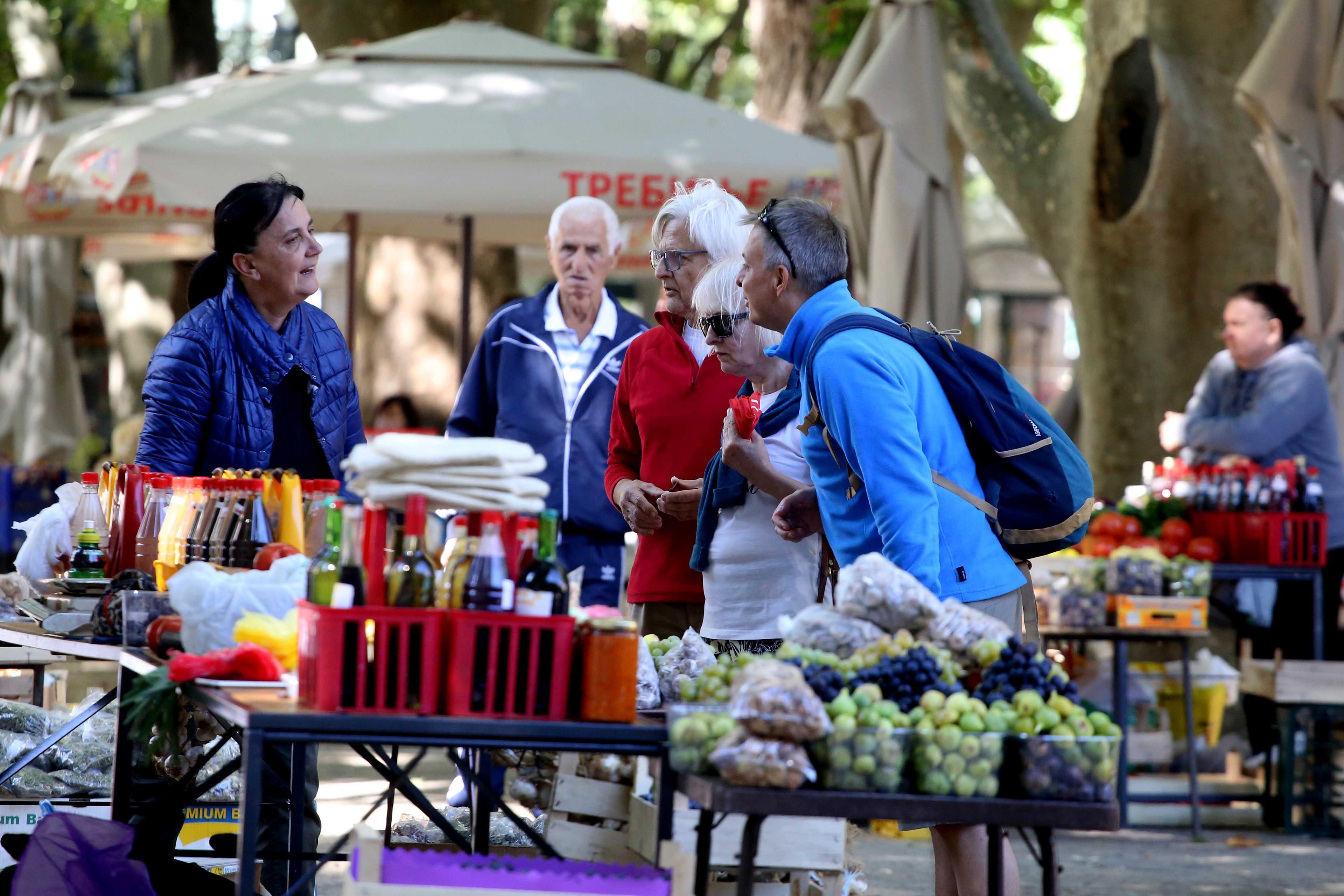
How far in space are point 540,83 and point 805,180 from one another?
1.46m

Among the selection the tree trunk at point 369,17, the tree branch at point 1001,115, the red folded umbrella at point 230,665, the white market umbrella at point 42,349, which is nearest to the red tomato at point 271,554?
the red folded umbrella at point 230,665

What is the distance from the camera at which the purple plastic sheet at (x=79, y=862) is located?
328cm

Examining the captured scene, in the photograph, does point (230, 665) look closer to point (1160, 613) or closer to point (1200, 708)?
point (1160, 613)

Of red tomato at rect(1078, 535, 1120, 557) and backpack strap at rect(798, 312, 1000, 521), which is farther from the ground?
backpack strap at rect(798, 312, 1000, 521)

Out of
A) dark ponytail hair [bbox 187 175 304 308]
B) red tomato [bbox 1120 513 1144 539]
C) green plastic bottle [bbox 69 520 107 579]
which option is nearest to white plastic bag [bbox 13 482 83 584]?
green plastic bottle [bbox 69 520 107 579]

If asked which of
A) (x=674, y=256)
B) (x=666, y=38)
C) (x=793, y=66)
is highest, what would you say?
(x=666, y=38)

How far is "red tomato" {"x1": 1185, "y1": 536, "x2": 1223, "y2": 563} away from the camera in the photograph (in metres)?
7.46

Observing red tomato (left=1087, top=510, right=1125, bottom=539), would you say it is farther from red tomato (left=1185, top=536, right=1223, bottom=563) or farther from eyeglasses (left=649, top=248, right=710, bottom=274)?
eyeglasses (left=649, top=248, right=710, bottom=274)

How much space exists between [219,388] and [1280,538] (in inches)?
194

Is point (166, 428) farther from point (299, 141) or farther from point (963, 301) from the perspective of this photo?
point (963, 301)

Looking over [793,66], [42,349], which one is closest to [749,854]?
[793,66]

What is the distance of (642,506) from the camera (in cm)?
453

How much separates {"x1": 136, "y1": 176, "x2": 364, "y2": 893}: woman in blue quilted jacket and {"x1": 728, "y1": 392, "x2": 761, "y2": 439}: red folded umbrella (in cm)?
129

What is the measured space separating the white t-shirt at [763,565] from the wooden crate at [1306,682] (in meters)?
3.89
